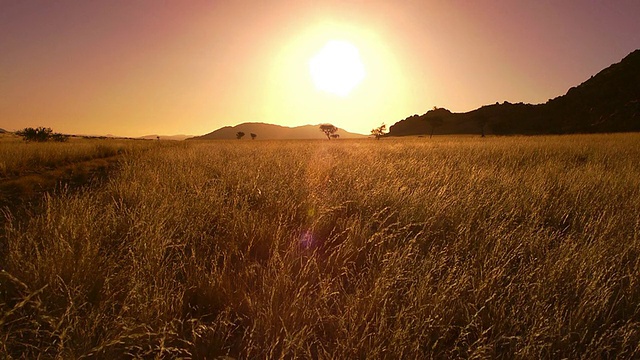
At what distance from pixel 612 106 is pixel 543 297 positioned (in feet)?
270

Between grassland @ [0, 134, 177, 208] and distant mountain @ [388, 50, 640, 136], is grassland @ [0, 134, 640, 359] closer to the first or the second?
grassland @ [0, 134, 177, 208]

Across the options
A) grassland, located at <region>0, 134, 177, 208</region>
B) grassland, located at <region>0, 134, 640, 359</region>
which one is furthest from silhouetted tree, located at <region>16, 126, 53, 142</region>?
grassland, located at <region>0, 134, 640, 359</region>

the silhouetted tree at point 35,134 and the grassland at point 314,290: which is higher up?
the silhouetted tree at point 35,134

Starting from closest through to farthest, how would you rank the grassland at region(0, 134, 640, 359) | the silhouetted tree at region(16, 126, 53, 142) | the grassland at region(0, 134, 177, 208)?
the grassland at region(0, 134, 640, 359), the grassland at region(0, 134, 177, 208), the silhouetted tree at region(16, 126, 53, 142)

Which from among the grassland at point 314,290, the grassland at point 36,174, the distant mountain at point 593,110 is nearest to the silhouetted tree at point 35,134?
the grassland at point 36,174

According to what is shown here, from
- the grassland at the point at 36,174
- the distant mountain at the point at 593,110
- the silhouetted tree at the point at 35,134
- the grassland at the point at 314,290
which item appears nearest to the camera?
the grassland at the point at 314,290

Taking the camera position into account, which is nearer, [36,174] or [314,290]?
[314,290]

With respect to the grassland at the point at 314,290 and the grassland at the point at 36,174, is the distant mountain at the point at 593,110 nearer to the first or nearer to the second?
the grassland at the point at 314,290

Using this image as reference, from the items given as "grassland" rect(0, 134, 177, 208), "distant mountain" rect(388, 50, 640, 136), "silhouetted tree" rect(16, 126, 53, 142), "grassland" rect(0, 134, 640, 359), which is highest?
"distant mountain" rect(388, 50, 640, 136)

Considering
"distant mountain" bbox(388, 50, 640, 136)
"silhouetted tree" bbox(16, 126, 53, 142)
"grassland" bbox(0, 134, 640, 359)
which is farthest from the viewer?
"distant mountain" bbox(388, 50, 640, 136)

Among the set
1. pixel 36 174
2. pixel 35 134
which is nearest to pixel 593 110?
pixel 36 174

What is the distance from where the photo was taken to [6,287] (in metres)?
1.95

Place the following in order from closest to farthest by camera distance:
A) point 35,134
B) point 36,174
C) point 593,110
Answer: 1. point 36,174
2. point 35,134
3. point 593,110

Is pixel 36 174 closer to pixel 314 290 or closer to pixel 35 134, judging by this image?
pixel 314 290
